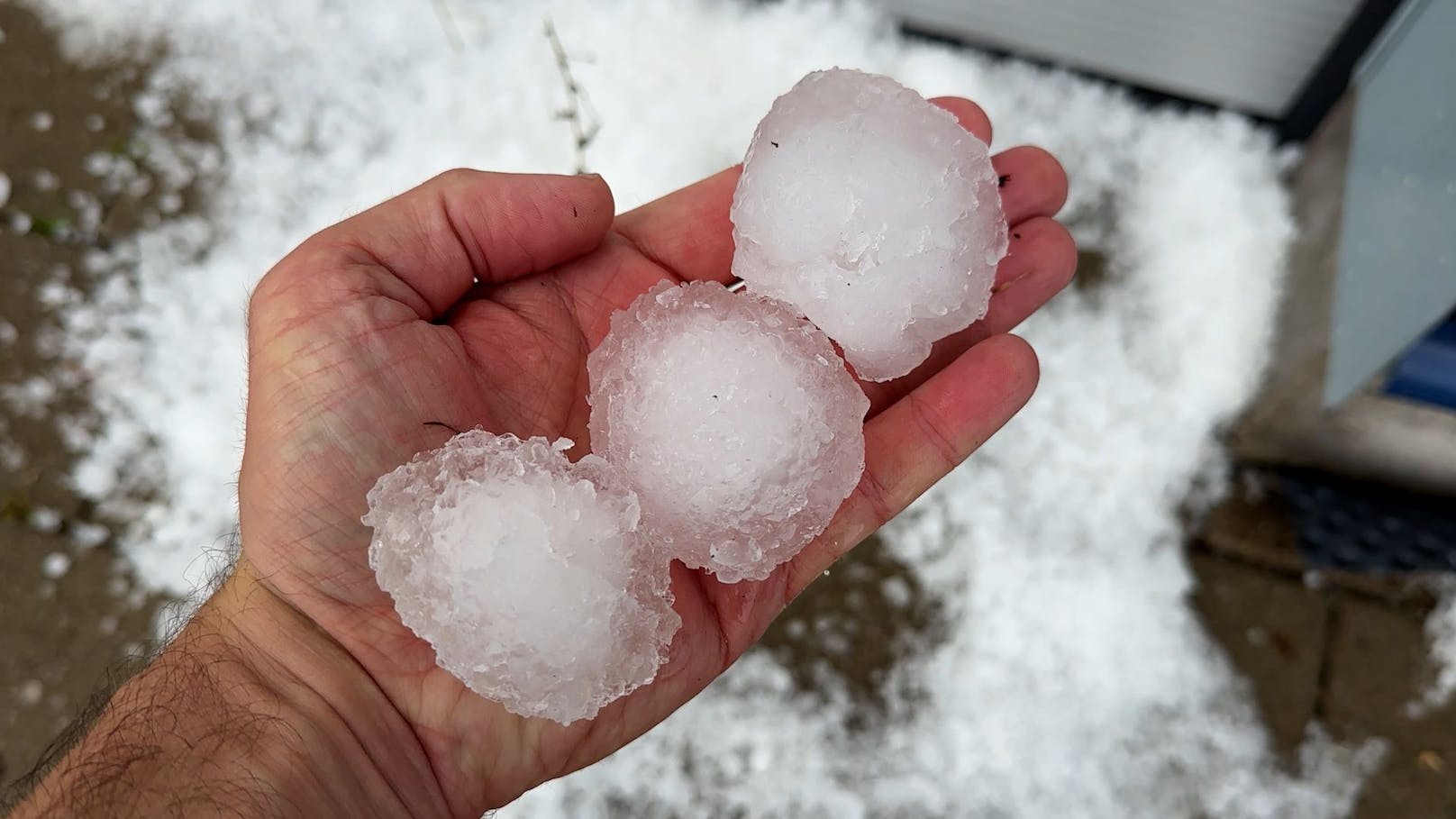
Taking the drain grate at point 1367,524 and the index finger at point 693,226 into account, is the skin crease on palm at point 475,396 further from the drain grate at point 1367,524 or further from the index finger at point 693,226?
the drain grate at point 1367,524

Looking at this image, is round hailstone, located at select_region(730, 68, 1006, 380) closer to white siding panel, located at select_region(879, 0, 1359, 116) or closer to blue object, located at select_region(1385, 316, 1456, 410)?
blue object, located at select_region(1385, 316, 1456, 410)

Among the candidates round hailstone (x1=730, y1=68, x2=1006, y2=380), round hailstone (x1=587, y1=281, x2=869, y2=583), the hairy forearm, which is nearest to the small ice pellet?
the hairy forearm

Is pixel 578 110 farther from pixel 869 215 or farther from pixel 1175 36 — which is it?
pixel 1175 36

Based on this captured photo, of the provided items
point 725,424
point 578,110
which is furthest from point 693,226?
point 578,110

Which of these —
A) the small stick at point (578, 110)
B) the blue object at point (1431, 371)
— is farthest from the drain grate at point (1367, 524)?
the small stick at point (578, 110)

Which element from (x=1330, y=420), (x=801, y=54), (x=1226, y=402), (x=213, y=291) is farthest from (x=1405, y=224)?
(x=213, y=291)
